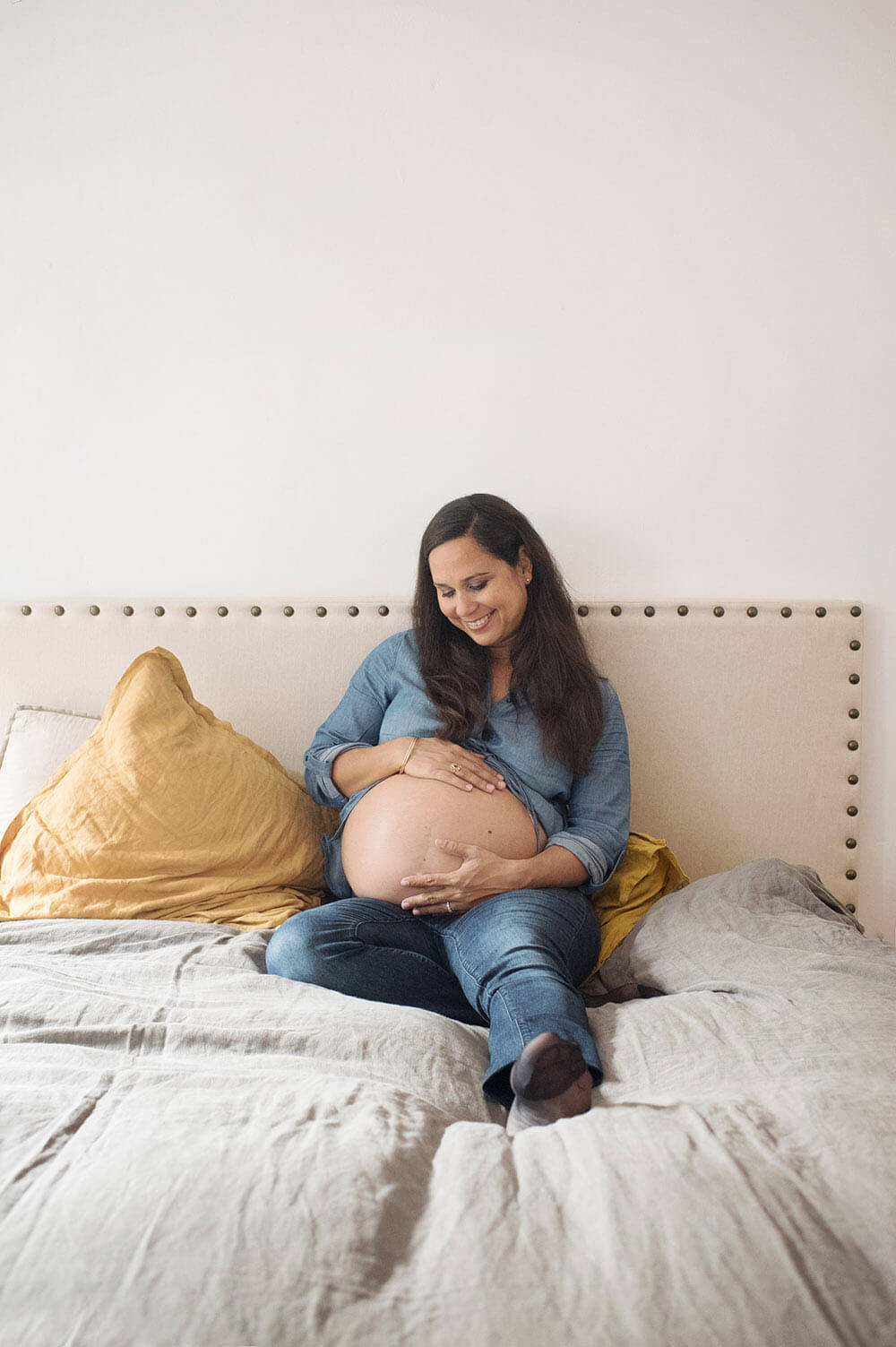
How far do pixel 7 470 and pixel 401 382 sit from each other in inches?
33.9

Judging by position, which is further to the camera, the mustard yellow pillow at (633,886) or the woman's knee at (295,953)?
the mustard yellow pillow at (633,886)

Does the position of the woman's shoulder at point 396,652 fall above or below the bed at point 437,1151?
above

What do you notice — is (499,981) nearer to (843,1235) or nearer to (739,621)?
(843,1235)

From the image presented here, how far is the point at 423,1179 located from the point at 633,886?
86 centimetres

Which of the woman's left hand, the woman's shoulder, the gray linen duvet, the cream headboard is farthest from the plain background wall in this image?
the gray linen duvet

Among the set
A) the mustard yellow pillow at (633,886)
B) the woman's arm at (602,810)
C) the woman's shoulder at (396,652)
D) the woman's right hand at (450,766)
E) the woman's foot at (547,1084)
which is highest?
the woman's shoulder at (396,652)

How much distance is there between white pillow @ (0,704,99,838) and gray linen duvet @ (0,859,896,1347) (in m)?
0.64

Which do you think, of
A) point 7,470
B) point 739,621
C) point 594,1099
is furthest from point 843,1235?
point 7,470

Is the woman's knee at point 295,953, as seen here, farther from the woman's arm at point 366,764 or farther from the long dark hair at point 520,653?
the long dark hair at point 520,653

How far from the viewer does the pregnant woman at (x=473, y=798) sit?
1259 millimetres

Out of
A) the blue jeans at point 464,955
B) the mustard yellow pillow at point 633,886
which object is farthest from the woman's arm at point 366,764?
the mustard yellow pillow at point 633,886

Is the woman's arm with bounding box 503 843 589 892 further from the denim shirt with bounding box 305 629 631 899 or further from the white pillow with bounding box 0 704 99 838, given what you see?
the white pillow with bounding box 0 704 99 838

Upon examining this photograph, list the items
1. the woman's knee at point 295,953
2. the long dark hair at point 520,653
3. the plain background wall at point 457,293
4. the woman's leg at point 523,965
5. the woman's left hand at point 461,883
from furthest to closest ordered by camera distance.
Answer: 1. the plain background wall at point 457,293
2. the long dark hair at point 520,653
3. the woman's left hand at point 461,883
4. the woman's knee at point 295,953
5. the woman's leg at point 523,965

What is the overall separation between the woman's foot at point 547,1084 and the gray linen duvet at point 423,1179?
0.17ft
